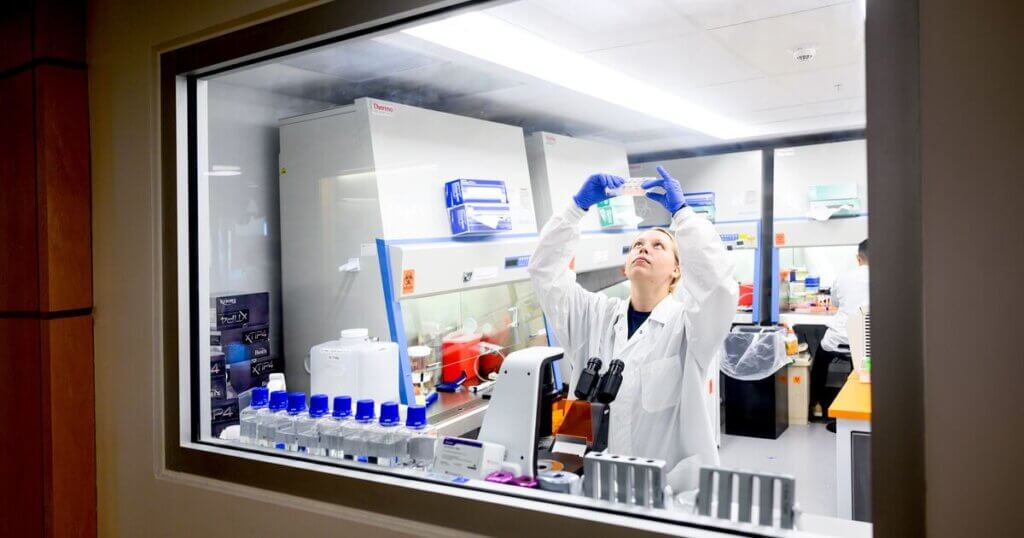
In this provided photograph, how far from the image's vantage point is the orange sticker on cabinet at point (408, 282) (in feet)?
10.0

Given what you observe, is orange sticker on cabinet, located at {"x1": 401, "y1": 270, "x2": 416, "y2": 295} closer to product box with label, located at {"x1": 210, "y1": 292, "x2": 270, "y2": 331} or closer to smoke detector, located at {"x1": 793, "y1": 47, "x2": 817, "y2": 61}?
product box with label, located at {"x1": 210, "y1": 292, "x2": 270, "y2": 331}

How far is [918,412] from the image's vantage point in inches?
42.5

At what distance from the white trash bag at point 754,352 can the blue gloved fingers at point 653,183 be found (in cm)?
84

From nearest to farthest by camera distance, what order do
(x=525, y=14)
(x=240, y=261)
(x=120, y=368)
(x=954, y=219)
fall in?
(x=954, y=219) < (x=120, y=368) < (x=525, y=14) < (x=240, y=261)

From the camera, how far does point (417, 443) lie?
1.76 m

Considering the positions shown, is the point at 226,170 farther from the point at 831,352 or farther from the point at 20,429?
the point at 831,352

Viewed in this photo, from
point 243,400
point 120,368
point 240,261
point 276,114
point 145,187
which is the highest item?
point 276,114

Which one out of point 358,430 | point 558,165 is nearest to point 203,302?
point 358,430

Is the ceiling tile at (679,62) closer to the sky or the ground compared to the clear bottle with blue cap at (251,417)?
closer to the sky

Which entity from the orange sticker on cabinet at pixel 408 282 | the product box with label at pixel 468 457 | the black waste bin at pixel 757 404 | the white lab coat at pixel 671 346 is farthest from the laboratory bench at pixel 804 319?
the product box with label at pixel 468 457

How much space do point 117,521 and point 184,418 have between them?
0.51 metres

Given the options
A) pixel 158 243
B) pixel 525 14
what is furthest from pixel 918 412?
pixel 158 243

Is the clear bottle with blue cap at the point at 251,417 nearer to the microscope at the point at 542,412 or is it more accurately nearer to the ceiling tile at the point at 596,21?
the microscope at the point at 542,412

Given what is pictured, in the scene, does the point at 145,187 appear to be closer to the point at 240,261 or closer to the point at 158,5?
the point at 158,5
